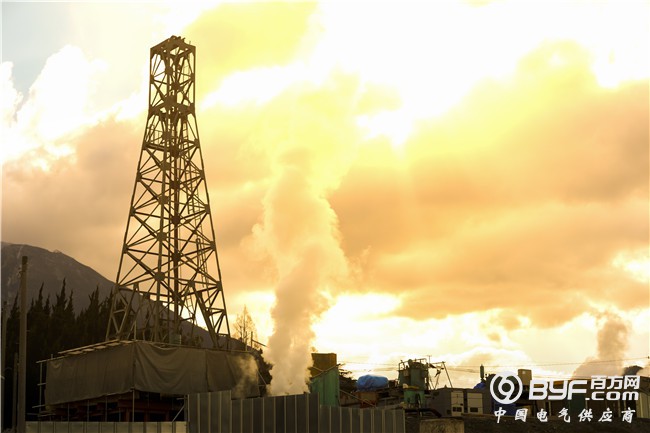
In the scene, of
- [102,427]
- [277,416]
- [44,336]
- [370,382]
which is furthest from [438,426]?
[44,336]

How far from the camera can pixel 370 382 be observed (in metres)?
104

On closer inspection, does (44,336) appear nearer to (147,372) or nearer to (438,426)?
(147,372)

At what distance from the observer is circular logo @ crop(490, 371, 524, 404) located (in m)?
94.4

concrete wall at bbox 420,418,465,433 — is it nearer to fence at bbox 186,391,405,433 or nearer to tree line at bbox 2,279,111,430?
fence at bbox 186,391,405,433

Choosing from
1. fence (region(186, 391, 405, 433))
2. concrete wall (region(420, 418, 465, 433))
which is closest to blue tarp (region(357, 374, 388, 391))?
concrete wall (region(420, 418, 465, 433))

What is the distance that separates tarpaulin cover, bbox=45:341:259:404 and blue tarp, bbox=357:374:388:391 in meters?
32.2

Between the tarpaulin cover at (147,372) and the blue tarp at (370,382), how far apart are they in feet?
106

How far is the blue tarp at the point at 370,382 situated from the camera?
102875 millimetres

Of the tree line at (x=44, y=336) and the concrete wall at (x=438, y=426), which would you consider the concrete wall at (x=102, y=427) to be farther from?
the tree line at (x=44, y=336)

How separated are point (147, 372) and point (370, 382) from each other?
4310cm

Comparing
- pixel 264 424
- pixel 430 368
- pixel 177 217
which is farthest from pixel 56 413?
pixel 430 368

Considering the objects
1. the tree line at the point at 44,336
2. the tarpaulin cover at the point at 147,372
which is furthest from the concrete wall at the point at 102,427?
the tree line at the point at 44,336

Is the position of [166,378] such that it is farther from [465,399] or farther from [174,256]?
[465,399]

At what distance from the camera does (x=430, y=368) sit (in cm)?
10244
